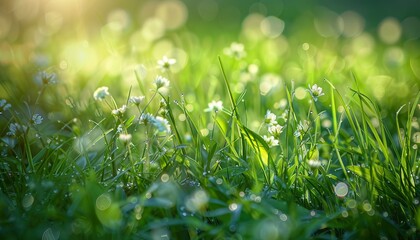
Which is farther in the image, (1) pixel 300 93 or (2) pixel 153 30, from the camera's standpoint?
(2) pixel 153 30

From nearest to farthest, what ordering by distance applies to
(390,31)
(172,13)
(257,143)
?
(257,143)
(390,31)
(172,13)

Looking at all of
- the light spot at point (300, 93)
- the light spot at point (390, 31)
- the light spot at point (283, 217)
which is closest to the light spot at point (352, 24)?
the light spot at point (390, 31)

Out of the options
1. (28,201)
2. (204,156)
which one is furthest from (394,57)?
(28,201)

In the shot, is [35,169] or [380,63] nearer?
[35,169]

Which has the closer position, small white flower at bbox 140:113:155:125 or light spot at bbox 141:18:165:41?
small white flower at bbox 140:113:155:125

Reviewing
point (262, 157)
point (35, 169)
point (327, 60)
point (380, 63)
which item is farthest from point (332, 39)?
point (35, 169)

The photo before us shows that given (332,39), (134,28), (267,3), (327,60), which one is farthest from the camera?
(267,3)

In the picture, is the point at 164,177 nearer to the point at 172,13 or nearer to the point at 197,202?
the point at 197,202

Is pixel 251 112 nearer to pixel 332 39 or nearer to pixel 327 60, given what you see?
pixel 327 60

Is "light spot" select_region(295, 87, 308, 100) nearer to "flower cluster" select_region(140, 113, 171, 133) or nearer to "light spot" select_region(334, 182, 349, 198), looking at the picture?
"light spot" select_region(334, 182, 349, 198)

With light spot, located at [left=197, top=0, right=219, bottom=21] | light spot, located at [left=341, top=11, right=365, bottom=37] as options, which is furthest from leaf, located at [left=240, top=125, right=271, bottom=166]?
light spot, located at [left=197, top=0, right=219, bottom=21]

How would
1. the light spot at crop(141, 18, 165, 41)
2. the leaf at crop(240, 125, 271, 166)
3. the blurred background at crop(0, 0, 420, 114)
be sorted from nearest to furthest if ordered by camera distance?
the leaf at crop(240, 125, 271, 166)
the blurred background at crop(0, 0, 420, 114)
the light spot at crop(141, 18, 165, 41)
